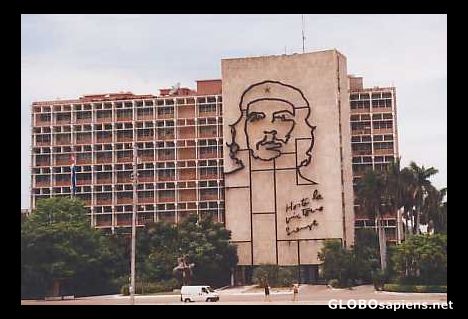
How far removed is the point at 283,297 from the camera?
52781 mm

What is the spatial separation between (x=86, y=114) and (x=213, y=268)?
2419 cm

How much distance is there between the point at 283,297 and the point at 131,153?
28.9m

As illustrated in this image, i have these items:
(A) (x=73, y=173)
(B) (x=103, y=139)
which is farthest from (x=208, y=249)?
(B) (x=103, y=139)

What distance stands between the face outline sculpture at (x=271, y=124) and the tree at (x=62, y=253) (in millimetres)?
15455

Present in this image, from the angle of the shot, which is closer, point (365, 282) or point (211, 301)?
point (211, 301)

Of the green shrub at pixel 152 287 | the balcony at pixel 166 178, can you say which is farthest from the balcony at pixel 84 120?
the green shrub at pixel 152 287

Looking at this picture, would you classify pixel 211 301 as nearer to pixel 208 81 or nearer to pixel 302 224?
pixel 302 224

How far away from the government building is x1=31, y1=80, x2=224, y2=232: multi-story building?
0.32 feet

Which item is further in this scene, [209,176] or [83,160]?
[83,160]

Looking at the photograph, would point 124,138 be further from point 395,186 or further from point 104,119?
point 395,186

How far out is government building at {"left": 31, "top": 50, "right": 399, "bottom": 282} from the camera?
67.4 meters
